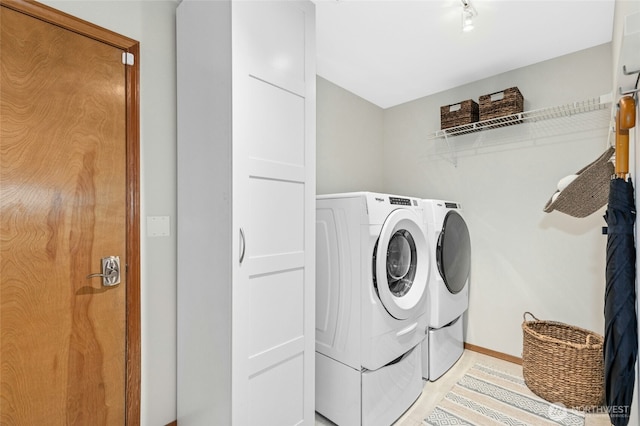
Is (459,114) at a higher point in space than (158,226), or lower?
higher

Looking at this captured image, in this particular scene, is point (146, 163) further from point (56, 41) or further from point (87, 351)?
point (87, 351)

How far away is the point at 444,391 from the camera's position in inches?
87.7

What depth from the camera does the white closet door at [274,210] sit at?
1376 mm

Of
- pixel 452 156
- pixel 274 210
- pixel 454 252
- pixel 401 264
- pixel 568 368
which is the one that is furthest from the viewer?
pixel 452 156

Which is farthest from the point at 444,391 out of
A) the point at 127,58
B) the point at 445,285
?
the point at 127,58

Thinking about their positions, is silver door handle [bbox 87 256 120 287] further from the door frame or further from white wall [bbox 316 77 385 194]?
white wall [bbox 316 77 385 194]

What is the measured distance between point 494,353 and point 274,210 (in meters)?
2.43

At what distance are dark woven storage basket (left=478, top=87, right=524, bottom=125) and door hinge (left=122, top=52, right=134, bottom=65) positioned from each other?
2.47 m

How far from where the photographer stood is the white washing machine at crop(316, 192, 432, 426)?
1.77 metres

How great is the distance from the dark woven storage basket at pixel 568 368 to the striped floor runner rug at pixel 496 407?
8 cm

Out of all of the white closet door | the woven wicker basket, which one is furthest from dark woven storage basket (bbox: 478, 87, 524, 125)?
the white closet door

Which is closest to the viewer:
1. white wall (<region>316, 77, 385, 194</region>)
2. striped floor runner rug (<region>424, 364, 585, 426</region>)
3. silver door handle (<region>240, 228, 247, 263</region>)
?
silver door handle (<region>240, 228, 247, 263</region>)

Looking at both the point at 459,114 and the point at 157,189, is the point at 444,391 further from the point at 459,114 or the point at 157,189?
the point at 157,189

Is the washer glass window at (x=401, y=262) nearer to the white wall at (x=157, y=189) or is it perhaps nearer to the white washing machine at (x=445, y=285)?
the white washing machine at (x=445, y=285)
